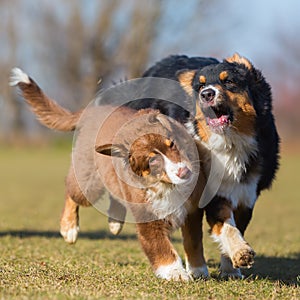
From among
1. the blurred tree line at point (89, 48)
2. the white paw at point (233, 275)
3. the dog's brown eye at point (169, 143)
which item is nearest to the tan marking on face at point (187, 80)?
the dog's brown eye at point (169, 143)

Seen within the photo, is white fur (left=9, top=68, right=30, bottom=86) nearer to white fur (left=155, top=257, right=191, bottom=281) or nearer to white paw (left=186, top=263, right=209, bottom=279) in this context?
white paw (left=186, top=263, right=209, bottom=279)

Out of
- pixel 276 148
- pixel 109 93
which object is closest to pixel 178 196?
pixel 276 148

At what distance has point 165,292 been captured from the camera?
4.61m

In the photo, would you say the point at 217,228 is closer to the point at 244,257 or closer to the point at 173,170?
the point at 244,257

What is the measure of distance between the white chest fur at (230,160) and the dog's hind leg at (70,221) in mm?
1887

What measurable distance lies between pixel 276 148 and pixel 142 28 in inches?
1349

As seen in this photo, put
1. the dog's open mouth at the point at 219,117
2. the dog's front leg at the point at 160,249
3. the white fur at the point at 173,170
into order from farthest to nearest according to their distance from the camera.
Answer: the dog's open mouth at the point at 219,117, the dog's front leg at the point at 160,249, the white fur at the point at 173,170

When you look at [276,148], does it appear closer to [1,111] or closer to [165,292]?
[165,292]

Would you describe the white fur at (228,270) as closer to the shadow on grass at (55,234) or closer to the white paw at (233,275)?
the white paw at (233,275)

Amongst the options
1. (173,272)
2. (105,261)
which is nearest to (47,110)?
(105,261)

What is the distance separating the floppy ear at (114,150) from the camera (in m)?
5.33

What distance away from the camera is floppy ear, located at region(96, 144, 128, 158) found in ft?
17.5

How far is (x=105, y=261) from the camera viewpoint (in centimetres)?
643

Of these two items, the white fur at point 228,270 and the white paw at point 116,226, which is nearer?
the white fur at point 228,270
